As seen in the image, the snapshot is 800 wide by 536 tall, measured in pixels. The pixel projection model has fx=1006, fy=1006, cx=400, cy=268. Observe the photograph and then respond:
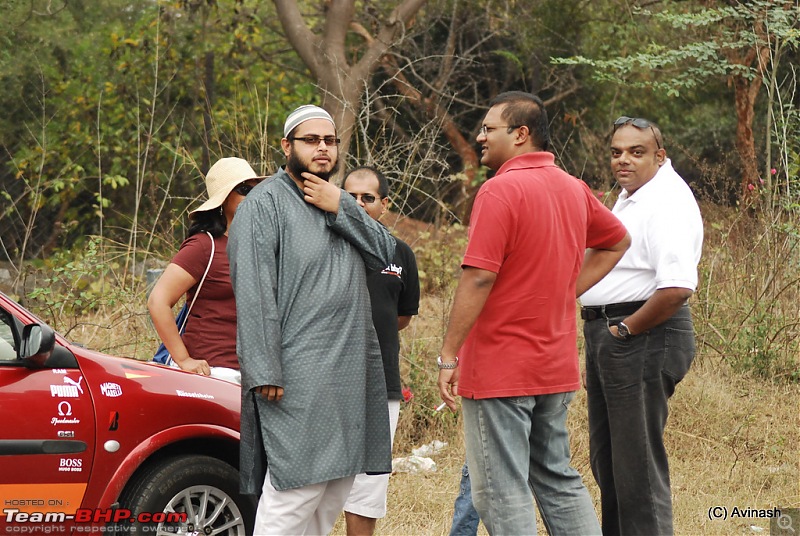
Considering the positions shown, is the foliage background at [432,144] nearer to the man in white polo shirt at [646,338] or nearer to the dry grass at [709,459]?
the dry grass at [709,459]

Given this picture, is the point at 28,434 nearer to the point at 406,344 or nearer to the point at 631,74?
the point at 406,344

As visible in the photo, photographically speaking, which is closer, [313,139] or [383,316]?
[313,139]

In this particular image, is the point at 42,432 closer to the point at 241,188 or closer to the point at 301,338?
the point at 301,338

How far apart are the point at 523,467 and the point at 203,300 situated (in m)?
1.63

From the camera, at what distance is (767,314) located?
26.8 ft

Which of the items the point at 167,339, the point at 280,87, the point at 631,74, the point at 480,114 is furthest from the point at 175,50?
the point at 167,339

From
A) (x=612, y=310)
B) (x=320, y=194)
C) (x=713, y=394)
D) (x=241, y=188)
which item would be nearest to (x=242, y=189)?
(x=241, y=188)

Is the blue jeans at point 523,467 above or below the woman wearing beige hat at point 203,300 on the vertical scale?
below

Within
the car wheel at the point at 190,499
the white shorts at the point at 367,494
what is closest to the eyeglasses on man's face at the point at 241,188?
the car wheel at the point at 190,499

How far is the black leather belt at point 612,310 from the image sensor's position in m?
4.39

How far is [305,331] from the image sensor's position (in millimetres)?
3639

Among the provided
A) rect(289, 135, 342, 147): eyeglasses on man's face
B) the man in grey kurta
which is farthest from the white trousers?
rect(289, 135, 342, 147): eyeglasses on man's face

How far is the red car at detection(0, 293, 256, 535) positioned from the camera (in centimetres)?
387

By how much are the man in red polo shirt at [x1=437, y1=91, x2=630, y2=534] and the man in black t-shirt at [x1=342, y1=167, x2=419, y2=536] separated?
0.66 m
